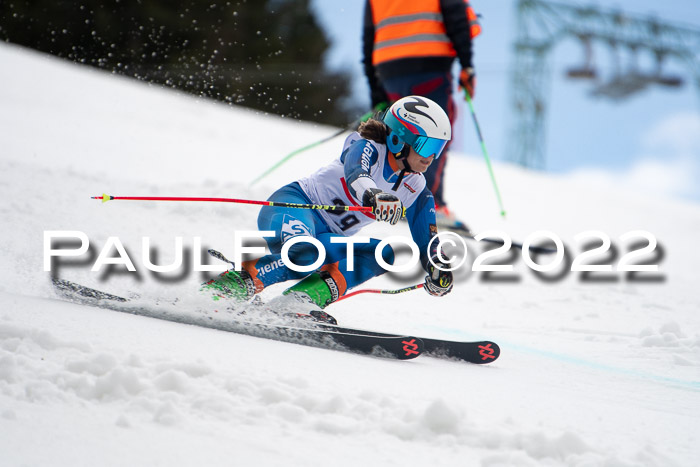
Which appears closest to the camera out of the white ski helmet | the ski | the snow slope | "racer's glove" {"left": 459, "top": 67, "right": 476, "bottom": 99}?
the snow slope

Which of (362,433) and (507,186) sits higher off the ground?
(507,186)

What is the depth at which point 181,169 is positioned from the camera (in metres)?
7.77

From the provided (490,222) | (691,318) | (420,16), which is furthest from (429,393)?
(490,222)

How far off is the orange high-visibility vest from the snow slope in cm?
159

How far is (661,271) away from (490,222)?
187 centimetres

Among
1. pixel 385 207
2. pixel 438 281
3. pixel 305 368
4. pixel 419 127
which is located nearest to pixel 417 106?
pixel 419 127

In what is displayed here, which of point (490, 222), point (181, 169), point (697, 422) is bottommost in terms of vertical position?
point (697, 422)

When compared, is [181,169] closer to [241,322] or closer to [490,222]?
[490,222]

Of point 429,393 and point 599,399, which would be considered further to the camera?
point 599,399

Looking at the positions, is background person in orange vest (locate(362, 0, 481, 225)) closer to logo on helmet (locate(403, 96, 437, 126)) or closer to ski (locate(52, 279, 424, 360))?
logo on helmet (locate(403, 96, 437, 126))

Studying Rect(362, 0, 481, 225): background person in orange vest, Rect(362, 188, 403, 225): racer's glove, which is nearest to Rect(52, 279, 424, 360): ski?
Rect(362, 188, 403, 225): racer's glove

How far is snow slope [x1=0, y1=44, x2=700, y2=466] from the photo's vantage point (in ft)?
5.75

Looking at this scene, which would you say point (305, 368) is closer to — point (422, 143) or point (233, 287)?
point (233, 287)

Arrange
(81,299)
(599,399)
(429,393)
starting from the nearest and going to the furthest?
(429,393) < (599,399) < (81,299)
